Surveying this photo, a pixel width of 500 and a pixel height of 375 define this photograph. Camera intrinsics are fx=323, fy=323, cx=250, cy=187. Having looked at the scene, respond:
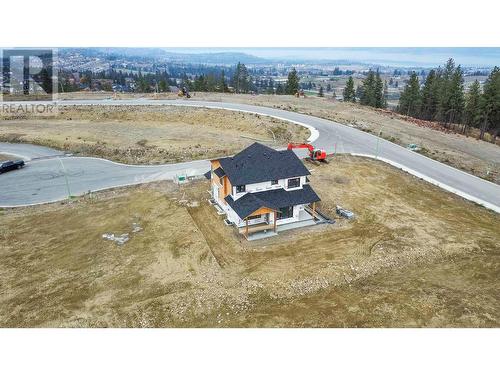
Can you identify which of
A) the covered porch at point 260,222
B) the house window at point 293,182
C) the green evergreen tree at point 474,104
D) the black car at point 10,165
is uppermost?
the green evergreen tree at point 474,104

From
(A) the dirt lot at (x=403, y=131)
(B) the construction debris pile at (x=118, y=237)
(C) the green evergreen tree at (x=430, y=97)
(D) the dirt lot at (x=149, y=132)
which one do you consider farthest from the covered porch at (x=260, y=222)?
(C) the green evergreen tree at (x=430, y=97)

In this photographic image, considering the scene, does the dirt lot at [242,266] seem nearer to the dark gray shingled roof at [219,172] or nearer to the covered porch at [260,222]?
the covered porch at [260,222]

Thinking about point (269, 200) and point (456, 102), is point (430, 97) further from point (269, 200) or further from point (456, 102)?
point (269, 200)

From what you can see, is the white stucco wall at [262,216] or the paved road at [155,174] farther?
the paved road at [155,174]

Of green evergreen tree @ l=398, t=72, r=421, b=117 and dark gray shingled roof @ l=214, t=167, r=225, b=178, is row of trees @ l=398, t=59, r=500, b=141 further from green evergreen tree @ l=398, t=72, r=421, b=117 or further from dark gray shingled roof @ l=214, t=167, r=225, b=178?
dark gray shingled roof @ l=214, t=167, r=225, b=178

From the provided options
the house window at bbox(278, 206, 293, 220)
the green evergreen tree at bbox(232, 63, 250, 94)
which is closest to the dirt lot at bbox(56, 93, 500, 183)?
the house window at bbox(278, 206, 293, 220)

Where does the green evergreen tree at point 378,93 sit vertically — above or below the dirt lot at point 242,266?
above

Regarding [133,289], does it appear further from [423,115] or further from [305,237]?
[423,115]

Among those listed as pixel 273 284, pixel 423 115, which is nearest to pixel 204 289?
pixel 273 284

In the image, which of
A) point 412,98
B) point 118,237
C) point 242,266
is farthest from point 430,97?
point 118,237

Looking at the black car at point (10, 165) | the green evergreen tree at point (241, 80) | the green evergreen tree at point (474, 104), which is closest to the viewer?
the black car at point (10, 165)
